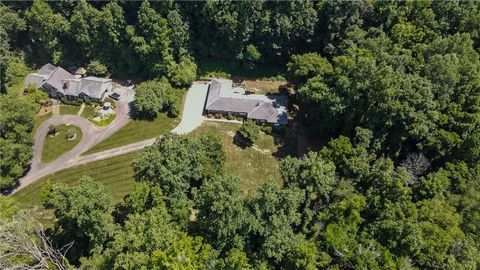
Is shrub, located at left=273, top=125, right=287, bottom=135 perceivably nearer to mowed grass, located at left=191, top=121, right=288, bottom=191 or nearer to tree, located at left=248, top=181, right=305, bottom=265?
mowed grass, located at left=191, top=121, right=288, bottom=191

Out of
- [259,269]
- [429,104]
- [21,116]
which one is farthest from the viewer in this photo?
[21,116]

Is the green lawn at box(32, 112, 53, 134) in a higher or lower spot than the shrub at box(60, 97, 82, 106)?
lower

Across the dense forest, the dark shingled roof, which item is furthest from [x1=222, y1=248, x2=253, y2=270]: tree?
the dark shingled roof

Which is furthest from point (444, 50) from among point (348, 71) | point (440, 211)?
point (440, 211)

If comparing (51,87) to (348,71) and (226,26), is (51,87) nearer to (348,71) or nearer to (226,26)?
(226,26)

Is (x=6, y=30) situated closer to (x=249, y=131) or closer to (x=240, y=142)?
(x=240, y=142)

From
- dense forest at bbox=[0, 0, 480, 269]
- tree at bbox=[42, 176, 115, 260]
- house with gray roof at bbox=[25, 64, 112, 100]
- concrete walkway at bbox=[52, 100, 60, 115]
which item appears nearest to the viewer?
dense forest at bbox=[0, 0, 480, 269]

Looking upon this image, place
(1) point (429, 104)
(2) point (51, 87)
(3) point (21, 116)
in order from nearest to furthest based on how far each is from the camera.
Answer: (1) point (429, 104)
(3) point (21, 116)
(2) point (51, 87)
